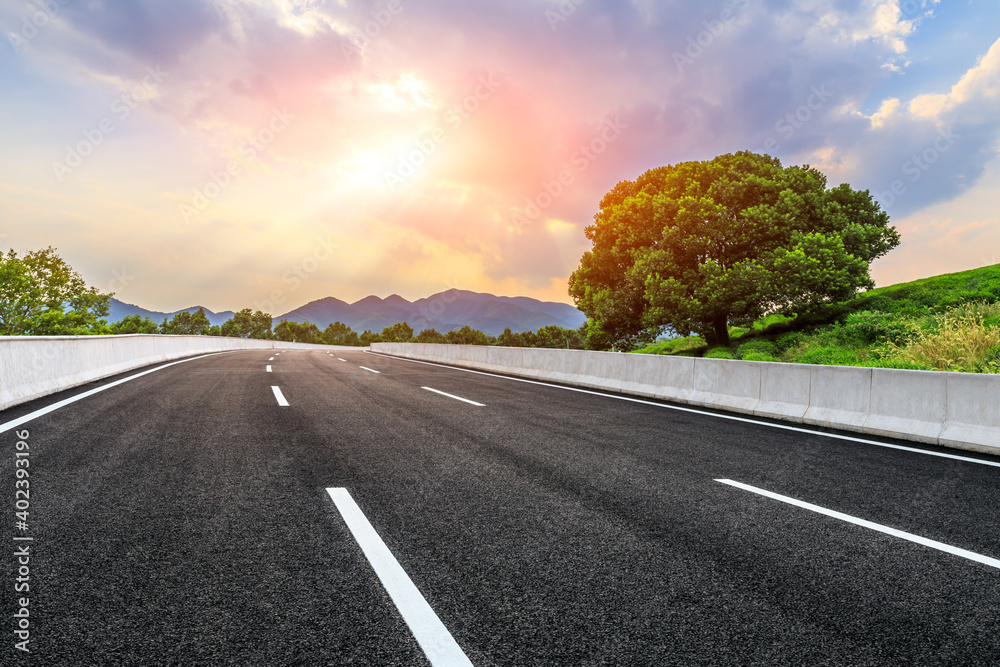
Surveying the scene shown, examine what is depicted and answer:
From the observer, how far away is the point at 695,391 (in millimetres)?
11016

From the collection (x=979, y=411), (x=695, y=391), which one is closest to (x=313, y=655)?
(x=979, y=411)

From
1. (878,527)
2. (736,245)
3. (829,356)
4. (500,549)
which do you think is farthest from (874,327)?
(500,549)

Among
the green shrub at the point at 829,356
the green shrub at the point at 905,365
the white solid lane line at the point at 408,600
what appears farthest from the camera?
the green shrub at the point at 829,356

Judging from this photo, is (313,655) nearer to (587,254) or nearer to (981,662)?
(981,662)

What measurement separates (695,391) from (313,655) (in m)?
9.82

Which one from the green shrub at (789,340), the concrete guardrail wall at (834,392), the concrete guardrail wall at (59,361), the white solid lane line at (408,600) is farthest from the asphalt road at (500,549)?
the green shrub at (789,340)

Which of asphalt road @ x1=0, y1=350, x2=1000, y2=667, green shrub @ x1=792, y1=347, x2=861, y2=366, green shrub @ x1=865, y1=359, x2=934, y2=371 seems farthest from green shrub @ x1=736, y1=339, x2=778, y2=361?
asphalt road @ x1=0, y1=350, x2=1000, y2=667

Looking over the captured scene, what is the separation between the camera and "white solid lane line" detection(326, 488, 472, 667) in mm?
2318

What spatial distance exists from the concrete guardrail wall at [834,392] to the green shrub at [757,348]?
18.0 metres

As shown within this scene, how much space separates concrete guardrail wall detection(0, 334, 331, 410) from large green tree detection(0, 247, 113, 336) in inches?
2437

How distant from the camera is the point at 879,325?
→ 82.1ft

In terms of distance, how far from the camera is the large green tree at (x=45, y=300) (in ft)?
220

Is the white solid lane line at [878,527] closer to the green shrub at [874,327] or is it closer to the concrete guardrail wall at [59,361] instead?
the concrete guardrail wall at [59,361]

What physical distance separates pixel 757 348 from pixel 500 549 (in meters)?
30.1
